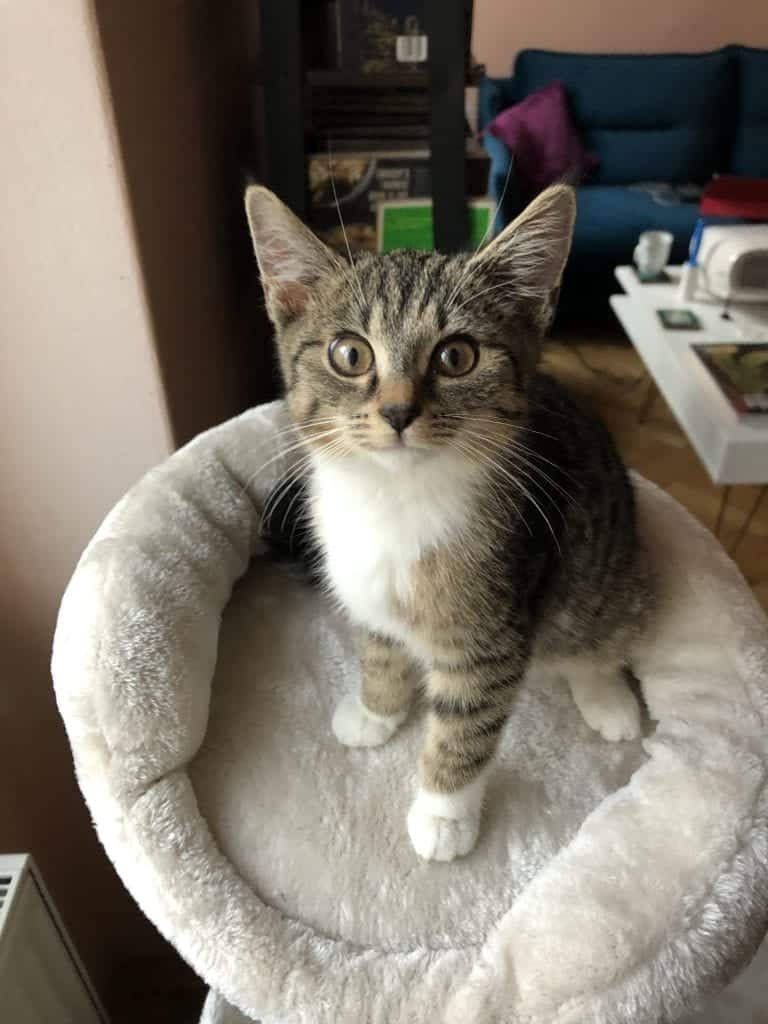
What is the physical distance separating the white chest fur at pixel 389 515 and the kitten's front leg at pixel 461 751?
3.7 inches

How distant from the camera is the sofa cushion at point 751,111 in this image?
11.1ft

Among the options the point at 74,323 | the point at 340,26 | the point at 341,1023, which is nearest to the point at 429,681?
the point at 341,1023

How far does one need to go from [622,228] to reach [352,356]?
98.8 inches

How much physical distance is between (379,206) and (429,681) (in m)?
0.98

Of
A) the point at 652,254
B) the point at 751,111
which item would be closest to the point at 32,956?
the point at 652,254

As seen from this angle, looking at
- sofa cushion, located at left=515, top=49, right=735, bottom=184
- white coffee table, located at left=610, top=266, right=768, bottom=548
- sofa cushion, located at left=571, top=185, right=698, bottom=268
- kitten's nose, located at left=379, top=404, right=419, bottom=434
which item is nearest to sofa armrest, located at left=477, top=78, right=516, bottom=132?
sofa cushion, located at left=515, top=49, right=735, bottom=184

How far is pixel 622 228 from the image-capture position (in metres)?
2.91

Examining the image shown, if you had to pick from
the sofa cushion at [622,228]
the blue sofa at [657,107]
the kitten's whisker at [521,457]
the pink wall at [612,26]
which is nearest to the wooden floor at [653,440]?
the sofa cushion at [622,228]

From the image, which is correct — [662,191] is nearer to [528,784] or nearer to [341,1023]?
[528,784]

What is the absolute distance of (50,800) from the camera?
1.25 meters

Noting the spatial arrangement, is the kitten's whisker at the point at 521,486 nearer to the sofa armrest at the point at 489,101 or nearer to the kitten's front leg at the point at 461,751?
the kitten's front leg at the point at 461,751

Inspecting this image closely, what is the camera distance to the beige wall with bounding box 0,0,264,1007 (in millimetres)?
837

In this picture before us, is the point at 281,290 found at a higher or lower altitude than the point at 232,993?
higher

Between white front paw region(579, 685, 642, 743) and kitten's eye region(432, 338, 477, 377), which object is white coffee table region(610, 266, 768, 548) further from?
kitten's eye region(432, 338, 477, 377)
